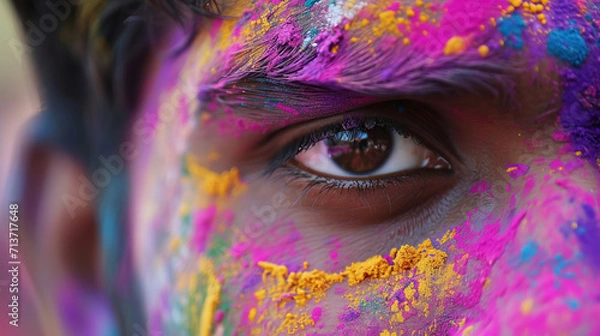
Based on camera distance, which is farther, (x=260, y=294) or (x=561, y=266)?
(x=260, y=294)

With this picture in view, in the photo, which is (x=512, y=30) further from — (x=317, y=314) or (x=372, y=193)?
(x=317, y=314)

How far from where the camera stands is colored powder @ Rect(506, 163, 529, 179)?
0.80 metres

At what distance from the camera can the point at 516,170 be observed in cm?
80

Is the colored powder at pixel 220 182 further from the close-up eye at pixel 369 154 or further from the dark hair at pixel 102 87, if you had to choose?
the dark hair at pixel 102 87

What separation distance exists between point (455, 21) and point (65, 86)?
978mm

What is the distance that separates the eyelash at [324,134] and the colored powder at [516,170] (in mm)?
148

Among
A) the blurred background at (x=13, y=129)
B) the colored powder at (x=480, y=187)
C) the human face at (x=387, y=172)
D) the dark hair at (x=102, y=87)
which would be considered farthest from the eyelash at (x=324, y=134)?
the blurred background at (x=13, y=129)

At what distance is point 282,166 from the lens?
93cm

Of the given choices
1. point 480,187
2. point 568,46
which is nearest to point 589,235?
point 480,187

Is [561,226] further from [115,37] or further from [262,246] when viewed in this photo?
[115,37]

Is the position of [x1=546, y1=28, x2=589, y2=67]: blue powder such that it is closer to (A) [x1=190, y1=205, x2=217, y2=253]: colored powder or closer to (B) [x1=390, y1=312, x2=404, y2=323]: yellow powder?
(B) [x1=390, y1=312, x2=404, y2=323]: yellow powder

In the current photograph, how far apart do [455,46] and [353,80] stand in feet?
0.50

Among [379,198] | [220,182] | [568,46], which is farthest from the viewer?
[220,182]

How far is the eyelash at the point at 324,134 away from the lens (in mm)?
847
